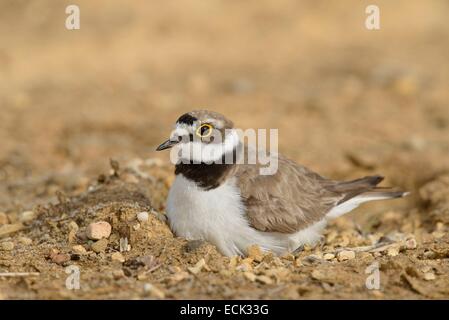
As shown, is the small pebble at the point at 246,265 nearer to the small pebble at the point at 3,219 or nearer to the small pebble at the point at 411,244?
the small pebble at the point at 411,244

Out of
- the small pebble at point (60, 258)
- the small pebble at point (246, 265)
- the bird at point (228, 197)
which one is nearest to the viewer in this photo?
the small pebble at point (246, 265)

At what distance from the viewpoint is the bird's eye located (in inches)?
251

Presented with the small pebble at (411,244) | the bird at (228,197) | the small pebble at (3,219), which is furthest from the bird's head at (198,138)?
the small pebble at (3,219)

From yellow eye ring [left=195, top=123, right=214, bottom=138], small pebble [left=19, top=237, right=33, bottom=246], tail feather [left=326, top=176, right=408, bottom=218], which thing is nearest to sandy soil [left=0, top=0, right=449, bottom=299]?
small pebble [left=19, top=237, right=33, bottom=246]

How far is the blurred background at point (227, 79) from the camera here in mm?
10305

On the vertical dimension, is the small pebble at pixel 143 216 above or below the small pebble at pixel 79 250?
above

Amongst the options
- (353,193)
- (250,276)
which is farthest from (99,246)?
(353,193)

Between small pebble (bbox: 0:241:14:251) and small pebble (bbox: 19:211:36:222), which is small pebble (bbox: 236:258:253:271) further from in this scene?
small pebble (bbox: 19:211:36:222)

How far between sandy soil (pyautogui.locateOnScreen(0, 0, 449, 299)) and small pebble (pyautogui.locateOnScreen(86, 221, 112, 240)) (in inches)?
2.9

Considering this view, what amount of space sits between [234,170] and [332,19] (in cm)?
1065

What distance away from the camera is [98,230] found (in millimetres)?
6215

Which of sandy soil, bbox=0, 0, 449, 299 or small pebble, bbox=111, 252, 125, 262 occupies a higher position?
sandy soil, bbox=0, 0, 449, 299

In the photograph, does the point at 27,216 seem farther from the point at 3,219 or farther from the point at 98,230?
the point at 98,230

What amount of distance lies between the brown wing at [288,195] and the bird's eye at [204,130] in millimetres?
405
